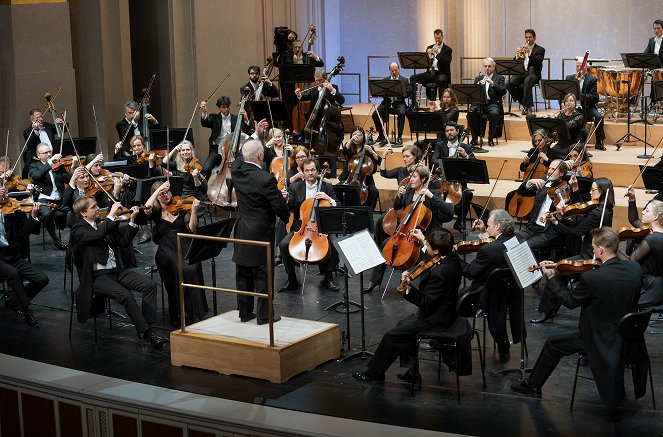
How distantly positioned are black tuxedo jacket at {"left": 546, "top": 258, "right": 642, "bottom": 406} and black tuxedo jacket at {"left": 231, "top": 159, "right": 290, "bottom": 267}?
235 centimetres

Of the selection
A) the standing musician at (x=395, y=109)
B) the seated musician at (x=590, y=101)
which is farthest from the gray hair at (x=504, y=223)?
the standing musician at (x=395, y=109)

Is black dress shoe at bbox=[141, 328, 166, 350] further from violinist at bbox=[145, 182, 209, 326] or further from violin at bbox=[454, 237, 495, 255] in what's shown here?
violin at bbox=[454, 237, 495, 255]

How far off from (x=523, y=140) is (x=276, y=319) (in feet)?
24.3

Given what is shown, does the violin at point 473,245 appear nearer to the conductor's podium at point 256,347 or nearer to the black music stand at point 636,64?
the conductor's podium at point 256,347

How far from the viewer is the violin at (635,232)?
7.76m

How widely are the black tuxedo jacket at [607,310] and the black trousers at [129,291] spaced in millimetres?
3288

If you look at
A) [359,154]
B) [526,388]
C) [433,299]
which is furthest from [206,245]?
[359,154]

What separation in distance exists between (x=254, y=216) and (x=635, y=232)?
277cm

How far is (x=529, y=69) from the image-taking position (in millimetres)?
14766

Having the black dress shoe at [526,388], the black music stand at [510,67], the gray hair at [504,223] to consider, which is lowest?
the black dress shoe at [526,388]

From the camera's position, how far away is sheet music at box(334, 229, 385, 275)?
7.27 metres

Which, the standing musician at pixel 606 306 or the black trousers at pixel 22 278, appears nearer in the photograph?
the standing musician at pixel 606 306

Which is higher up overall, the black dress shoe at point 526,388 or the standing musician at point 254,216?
the standing musician at point 254,216

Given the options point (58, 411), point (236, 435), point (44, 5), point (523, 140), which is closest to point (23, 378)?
point (58, 411)
